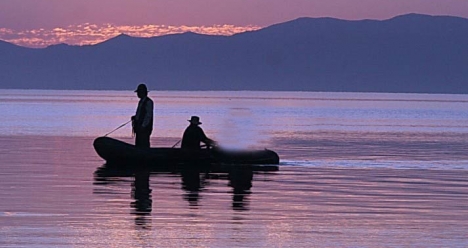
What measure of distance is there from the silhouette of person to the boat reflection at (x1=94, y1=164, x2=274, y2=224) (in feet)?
2.54

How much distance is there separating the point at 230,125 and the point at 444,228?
16.8 metres

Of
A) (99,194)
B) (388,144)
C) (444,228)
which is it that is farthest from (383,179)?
(388,144)

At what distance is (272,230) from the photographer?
16.7 m

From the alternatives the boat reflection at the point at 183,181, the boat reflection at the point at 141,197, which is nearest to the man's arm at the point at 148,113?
the boat reflection at the point at 183,181

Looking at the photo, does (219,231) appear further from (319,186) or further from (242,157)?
(242,157)

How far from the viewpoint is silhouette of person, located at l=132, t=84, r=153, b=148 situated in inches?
1086

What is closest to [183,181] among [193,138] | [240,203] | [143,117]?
[143,117]

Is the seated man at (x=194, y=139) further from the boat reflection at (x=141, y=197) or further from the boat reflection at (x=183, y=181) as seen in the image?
the boat reflection at (x=141, y=197)

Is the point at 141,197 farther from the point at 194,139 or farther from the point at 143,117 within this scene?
the point at 194,139

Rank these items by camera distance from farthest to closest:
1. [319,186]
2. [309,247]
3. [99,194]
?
1. [319,186]
2. [99,194]
3. [309,247]

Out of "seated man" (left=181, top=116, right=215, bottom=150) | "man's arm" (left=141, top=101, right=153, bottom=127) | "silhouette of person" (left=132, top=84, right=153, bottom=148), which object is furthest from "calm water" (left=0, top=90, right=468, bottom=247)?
"man's arm" (left=141, top=101, right=153, bottom=127)

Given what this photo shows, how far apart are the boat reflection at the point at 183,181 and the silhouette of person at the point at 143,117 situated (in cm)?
77

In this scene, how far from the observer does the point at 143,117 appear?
27734 mm

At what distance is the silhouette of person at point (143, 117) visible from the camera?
27594mm
